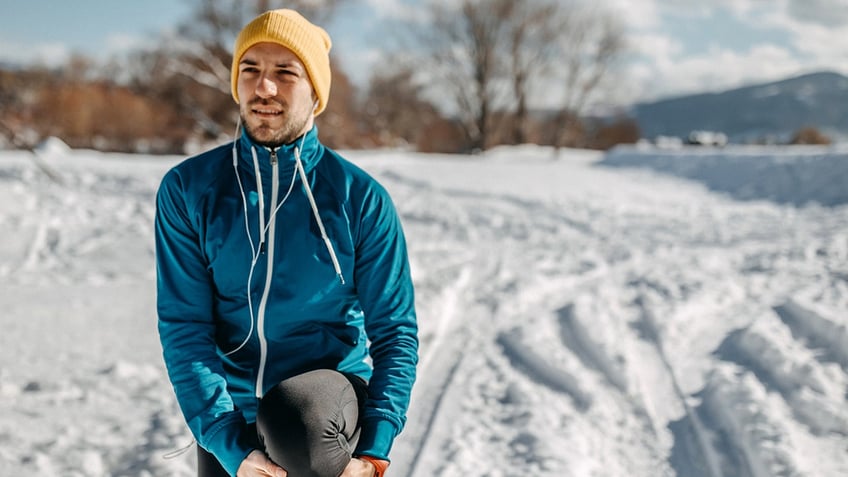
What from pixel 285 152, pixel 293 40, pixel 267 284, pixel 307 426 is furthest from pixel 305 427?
pixel 293 40

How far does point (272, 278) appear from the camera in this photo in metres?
1.42

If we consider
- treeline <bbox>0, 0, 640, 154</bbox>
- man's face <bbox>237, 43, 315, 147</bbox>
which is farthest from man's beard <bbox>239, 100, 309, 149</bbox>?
treeline <bbox>0, 0, 640, 154</bbox>

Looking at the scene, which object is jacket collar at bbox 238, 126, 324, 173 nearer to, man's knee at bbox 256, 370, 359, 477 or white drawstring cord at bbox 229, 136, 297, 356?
white drawstring cord at bbox 229, 136, 297, 356

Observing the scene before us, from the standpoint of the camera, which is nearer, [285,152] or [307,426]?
[307,426]

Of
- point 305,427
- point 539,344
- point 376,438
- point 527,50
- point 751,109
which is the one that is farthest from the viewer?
point 751,109

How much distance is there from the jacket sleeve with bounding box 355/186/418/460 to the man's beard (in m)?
0.22

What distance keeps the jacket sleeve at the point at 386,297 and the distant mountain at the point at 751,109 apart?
78811mm

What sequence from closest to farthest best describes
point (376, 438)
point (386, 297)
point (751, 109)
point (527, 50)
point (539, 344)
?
point (376, 438), point (386, 297), point (539, 344), point (527, 50), point (751, 109)

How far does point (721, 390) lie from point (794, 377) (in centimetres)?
42

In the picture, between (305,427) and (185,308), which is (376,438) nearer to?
(305,427)

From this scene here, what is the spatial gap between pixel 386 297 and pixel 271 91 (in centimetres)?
53

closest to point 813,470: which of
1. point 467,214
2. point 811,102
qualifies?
point 467,214

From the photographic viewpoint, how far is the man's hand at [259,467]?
1276 mm

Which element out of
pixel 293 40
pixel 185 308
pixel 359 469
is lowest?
pixel 359 469
